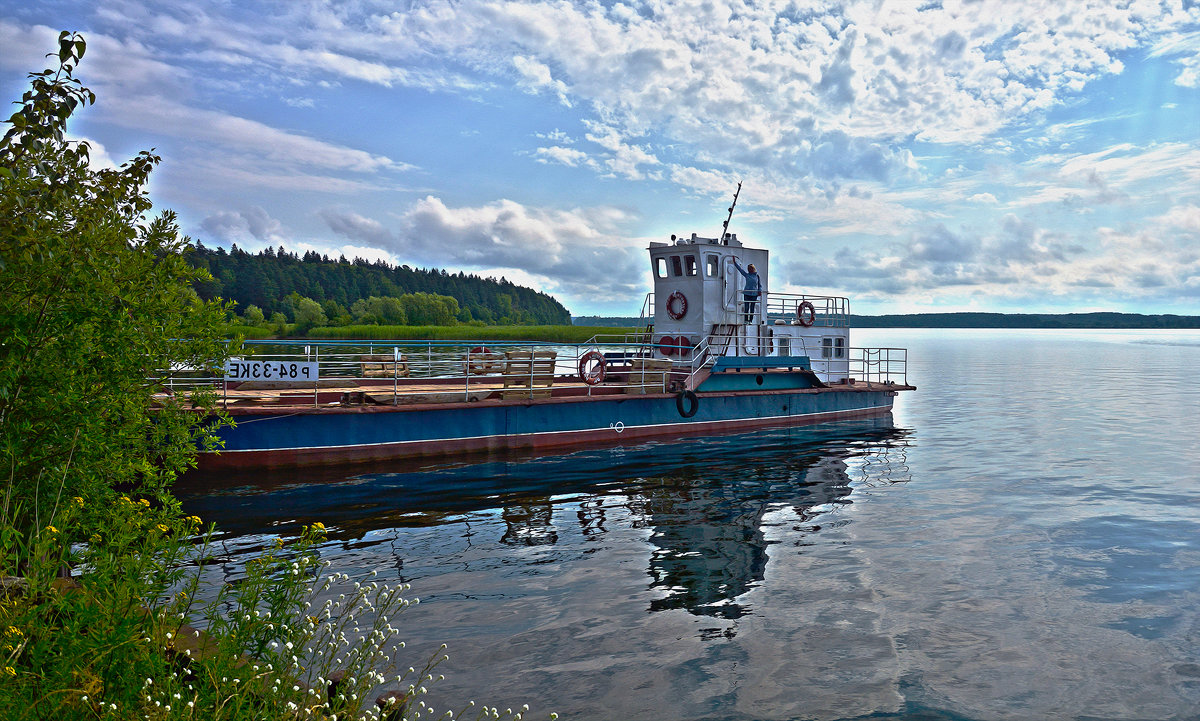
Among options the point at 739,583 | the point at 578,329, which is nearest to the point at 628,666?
the point at 739,583

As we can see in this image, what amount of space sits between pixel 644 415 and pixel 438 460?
20.7 feet

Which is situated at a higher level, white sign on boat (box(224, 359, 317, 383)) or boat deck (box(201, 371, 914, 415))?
white sign on boat (box(224, 359, 317, 383))

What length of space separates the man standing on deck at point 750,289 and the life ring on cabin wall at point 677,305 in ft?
6.38

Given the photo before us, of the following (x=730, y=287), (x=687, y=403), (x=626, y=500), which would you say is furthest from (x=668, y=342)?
(x=626, y=500)

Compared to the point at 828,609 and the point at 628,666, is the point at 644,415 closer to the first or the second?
the point at 828,609

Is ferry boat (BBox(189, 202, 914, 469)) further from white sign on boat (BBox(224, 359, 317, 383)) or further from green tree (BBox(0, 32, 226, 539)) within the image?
green tree (BBox(0, 32, 226, 539))

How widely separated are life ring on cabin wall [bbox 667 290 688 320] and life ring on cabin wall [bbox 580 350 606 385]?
4665 millimetres

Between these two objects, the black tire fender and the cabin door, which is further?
the cabin door

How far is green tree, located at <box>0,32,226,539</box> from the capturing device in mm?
4992

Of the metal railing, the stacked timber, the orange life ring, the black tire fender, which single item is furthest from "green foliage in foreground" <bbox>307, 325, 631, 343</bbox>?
the stacked timber

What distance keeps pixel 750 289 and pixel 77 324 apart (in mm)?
20221

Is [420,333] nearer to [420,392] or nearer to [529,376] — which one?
[529,376]

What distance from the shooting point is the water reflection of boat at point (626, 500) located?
10.4 m

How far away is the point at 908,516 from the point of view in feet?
43.8
